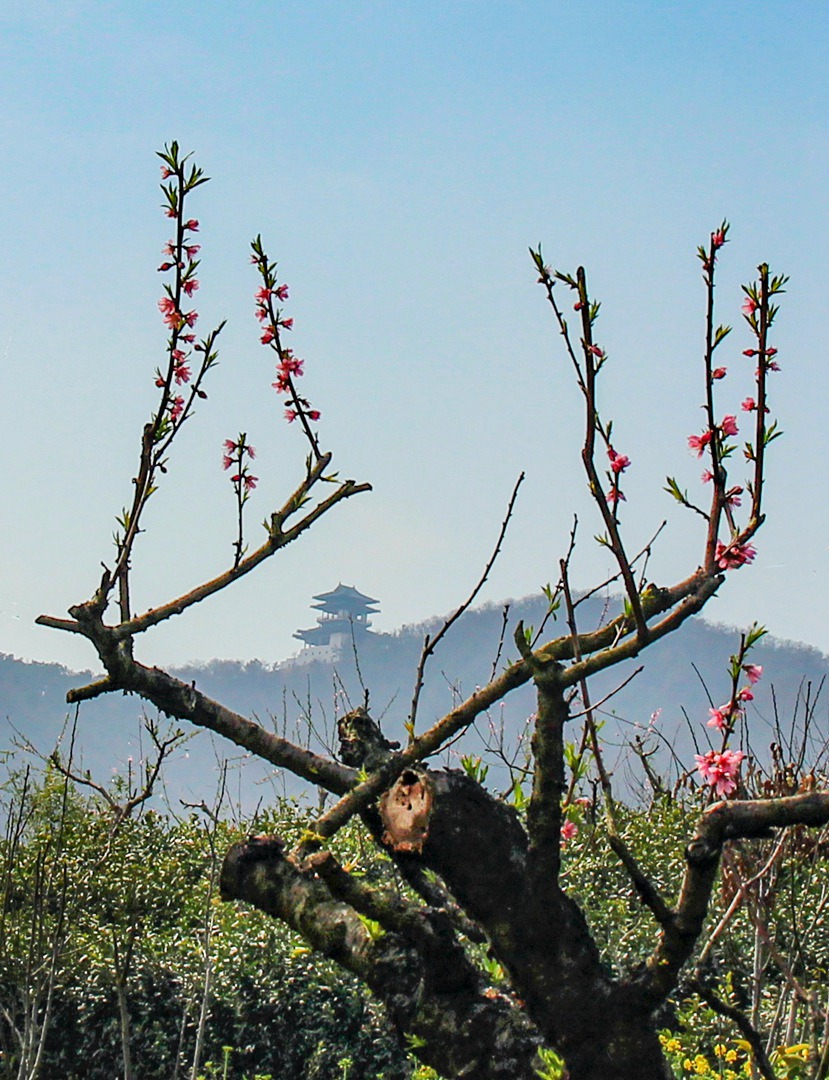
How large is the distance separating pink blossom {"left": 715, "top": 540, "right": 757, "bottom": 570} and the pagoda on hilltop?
8774 centimetres

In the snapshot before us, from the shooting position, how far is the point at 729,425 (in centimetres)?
319

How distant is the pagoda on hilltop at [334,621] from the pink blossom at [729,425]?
87807 mm

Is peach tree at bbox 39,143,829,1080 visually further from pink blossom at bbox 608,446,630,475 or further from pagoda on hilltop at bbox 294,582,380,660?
pagoda on hilltop at bbox 294,582,380,660

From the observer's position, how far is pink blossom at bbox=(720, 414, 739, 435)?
3.19 m

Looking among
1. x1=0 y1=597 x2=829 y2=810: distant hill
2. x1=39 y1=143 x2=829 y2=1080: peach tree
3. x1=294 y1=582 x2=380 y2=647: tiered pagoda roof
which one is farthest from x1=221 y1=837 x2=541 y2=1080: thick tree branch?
x1=294 y1=582 x2=380 y2=647: tiered pagoda roof

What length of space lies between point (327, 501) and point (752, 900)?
1.98 meters

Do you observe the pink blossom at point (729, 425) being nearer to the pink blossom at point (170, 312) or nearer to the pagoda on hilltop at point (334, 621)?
the pink blossom at point (170, 312)

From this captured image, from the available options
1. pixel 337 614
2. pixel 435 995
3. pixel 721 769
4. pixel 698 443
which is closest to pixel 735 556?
pixel 698 443

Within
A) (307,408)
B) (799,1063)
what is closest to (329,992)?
(307,408)

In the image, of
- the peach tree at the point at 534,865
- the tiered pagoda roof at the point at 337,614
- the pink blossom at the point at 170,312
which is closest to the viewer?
the peach tree at the point at 534,865

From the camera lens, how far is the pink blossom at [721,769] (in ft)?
9.16

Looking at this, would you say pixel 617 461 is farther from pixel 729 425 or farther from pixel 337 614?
pixel 337 614

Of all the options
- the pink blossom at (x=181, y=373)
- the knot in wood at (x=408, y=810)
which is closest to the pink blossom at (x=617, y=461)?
the knot in wood at (x=408, y=810)

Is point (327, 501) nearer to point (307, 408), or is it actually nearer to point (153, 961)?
point (307, 408)
